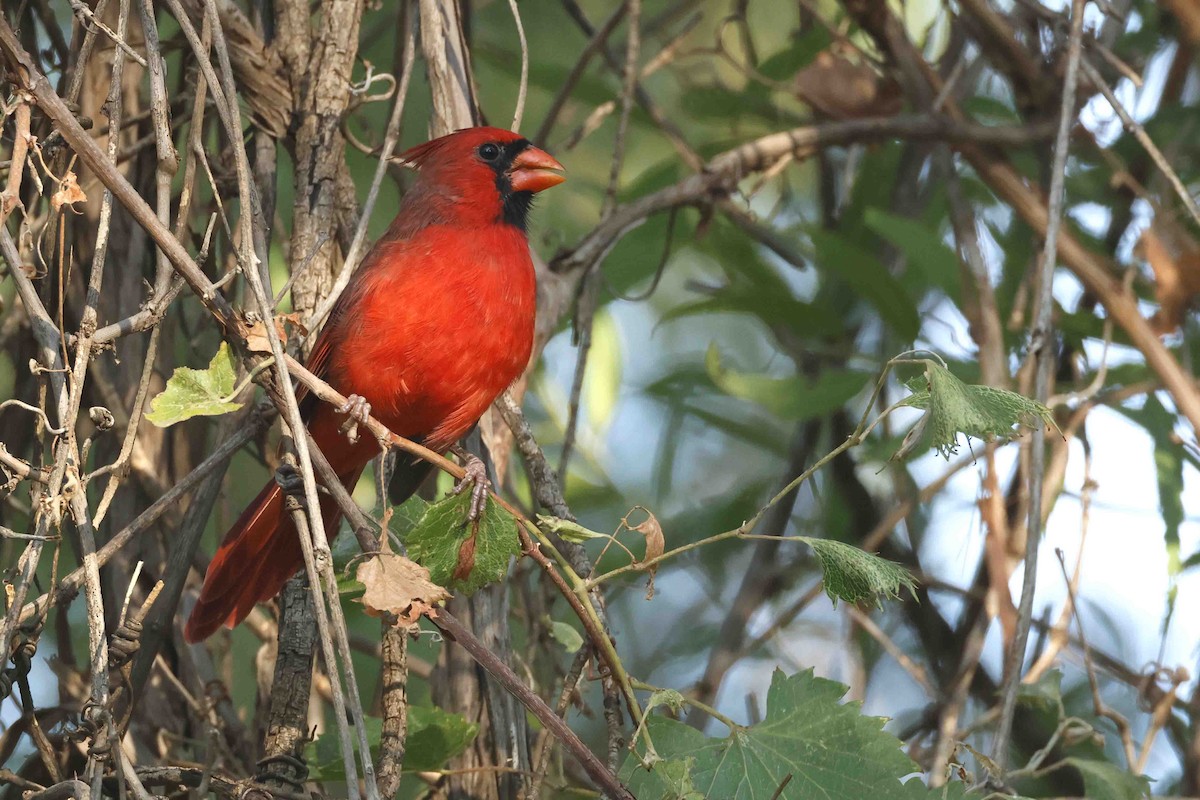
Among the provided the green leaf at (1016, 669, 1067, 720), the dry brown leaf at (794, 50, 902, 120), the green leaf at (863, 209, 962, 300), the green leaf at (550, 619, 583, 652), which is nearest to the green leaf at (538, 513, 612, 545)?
the green leaf at (550, 619, 583, 652)

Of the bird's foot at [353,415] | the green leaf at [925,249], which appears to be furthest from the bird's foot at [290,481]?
the green leaf at [925,249]

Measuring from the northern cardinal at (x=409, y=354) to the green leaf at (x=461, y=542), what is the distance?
0.58 metres

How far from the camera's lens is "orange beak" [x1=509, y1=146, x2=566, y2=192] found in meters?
2.71

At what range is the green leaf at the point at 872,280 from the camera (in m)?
2.98

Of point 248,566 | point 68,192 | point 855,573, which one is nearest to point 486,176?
point 248,566

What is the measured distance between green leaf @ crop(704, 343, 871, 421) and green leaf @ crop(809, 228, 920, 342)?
24 cm

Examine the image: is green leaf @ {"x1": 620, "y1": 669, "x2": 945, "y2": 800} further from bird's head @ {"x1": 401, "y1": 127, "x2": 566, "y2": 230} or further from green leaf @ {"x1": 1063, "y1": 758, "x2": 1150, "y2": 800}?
bird's head @ {"x1": 401, "y1": 127, "x2": 566, "y2": 230}

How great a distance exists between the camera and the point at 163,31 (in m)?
2.91

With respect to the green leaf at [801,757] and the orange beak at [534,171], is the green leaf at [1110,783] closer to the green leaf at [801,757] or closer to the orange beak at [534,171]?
the green leaf at [801,757]

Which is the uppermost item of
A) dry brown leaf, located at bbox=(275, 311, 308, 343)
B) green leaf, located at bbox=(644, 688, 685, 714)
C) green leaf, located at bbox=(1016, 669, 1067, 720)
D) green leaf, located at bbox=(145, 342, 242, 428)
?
dry brown leaf, located at bbox=(275, 311, 308, 343)

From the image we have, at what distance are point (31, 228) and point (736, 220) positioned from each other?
1.75 meters

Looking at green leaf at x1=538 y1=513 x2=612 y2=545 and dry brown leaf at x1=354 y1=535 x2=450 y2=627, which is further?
green leaf at x1=538 y1=513 x2=612 y2=545

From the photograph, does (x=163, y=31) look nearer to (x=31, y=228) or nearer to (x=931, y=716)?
(x=31, y=228)

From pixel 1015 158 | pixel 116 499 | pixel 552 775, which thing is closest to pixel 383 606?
pixel 116 499
